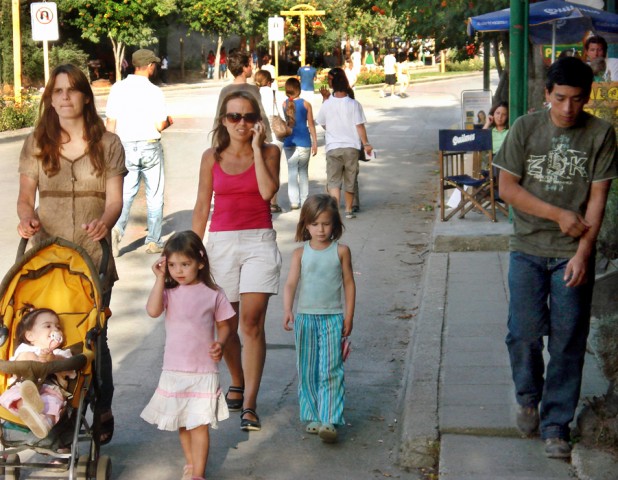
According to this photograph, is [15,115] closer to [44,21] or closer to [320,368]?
[44,21]

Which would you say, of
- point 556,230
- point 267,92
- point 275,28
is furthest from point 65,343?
point 275,28

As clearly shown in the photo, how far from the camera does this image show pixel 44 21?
79.8 feet

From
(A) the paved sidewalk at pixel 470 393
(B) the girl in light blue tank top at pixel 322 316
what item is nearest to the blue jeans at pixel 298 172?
(A) the paved sidewalk at pixel 470 393

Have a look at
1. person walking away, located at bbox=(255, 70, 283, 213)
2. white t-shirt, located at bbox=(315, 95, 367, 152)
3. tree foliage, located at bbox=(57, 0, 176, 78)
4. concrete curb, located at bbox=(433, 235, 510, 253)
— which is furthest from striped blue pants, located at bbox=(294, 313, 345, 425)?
tree foliage, located at bbox=(57, 0, 176, 78)

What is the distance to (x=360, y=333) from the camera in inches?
340

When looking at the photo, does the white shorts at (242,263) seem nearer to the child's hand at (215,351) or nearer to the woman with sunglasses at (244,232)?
the woman with sunglasses at (244,232)

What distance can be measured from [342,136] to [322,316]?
797cm

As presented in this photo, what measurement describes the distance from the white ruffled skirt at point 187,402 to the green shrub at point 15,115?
69.8ft

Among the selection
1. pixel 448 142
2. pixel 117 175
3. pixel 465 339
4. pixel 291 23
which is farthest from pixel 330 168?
pixel 291 23

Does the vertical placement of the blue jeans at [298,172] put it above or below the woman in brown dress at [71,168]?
below

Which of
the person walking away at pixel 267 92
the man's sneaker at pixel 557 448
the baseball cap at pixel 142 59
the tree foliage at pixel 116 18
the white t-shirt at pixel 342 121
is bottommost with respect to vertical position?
the man's sneaker at pixel 557 448

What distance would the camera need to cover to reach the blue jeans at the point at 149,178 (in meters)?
11.6

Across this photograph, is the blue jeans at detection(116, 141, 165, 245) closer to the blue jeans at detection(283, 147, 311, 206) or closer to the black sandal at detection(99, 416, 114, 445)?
the blue jeans at detection(283, 147, 311, 206)

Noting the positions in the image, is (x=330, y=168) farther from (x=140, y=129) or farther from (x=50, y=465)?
(x=50, y=465)
